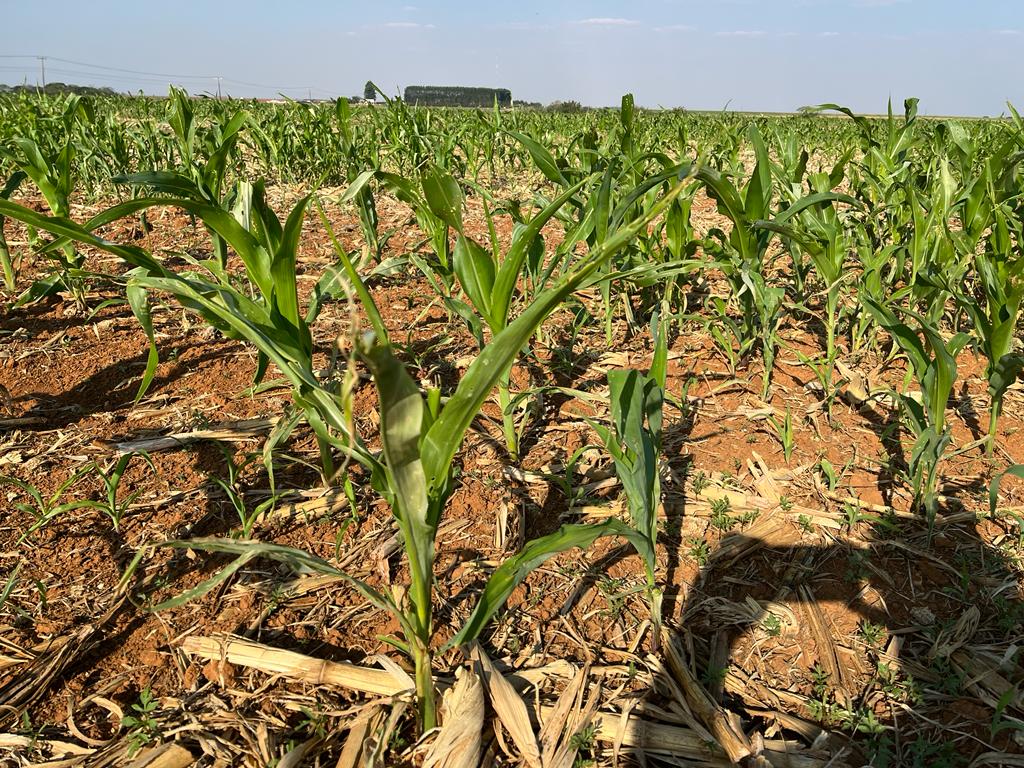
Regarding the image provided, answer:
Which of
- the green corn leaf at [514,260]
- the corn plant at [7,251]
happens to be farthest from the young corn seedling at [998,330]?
the corn plant at [7,251]

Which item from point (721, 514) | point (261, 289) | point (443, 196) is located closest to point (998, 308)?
point (721, 514)

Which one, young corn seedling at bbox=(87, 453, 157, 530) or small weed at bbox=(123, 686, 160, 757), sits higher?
young corn seedling at bbox=(87, 453, 157, 530)

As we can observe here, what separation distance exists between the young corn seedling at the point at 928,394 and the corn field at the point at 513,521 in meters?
0.01

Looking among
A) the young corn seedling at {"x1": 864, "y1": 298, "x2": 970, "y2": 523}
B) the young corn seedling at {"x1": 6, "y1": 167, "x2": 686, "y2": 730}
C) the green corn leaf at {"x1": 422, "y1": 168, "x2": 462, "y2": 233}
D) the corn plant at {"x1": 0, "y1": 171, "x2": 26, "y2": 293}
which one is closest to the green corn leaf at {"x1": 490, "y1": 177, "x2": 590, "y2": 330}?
A: the green corn leaf at {"x1": 422, "y1": 168, "x2": 462, "y2": 233}

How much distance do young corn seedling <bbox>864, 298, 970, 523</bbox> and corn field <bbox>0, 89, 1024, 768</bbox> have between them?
13mm

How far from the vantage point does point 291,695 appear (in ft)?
4.60

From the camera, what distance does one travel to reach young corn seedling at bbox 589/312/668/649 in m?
1.40

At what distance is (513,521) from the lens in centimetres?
194

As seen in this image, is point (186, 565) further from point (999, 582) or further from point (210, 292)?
point (999, 582)

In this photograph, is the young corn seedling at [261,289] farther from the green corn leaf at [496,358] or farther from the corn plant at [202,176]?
the green corn leaf at [496,358]

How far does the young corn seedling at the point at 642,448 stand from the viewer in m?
1.40

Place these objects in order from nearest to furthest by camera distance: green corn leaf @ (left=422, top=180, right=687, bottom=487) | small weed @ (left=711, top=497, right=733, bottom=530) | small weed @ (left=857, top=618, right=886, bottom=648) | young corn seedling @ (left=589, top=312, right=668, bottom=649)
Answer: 1. green corn leaf @ (left=422, top=180, right=687, bottom=487)
2. young corn seedling @ (left=589, top=312, right=668, bottom=649)
3. small weed @ (left=857, top=618, right=886, bottom=648)
4. small weed @ (left=711, top=497, right=733, bottom=530)

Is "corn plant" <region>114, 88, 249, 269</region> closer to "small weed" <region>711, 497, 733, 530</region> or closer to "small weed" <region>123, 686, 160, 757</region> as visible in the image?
"small weed" <region>123, 686, 160, 757</region>

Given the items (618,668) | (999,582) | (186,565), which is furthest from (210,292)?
(999,582)
